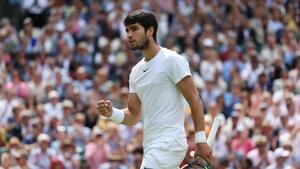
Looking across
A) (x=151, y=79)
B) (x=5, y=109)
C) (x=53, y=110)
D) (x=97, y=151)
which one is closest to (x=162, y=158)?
(x=151, y=79)

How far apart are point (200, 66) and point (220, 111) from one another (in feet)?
6.91

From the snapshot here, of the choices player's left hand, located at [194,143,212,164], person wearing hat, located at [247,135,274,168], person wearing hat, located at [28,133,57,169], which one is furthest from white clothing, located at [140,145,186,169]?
person wearing hat, located at [247,135,274,168]

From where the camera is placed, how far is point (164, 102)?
26.1 feet

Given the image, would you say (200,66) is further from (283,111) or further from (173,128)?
(173,128)

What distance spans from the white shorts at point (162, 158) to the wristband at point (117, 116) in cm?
53

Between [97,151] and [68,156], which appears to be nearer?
[68,156]

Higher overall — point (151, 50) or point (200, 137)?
point (151, 50)

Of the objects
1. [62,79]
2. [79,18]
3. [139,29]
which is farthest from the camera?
[79,18]

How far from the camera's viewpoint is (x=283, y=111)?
16172 mm

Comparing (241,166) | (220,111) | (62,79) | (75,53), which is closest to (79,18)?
(75,53)

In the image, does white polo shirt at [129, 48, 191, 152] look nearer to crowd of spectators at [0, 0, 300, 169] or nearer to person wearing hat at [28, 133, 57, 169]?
crowd of spectators at [0, 0, 300, 169]

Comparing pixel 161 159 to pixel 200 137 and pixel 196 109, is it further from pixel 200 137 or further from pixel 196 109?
pixel 196 109

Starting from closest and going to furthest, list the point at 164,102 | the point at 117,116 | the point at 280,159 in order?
the point at 164,102 → the point at 117,116 → the point at 280,159

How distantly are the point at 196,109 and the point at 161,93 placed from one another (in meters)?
0.36
